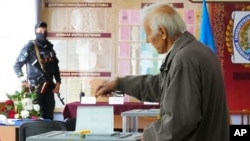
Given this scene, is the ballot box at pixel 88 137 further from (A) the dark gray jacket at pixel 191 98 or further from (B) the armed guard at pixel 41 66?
(B) the armed guard at pixel 41 66

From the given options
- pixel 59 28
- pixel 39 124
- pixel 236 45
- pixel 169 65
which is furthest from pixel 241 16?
pixel 169 65

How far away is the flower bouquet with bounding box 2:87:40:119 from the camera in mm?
5883

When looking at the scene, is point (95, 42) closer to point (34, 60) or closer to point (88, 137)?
point (34, 60)

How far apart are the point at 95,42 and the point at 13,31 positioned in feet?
4.08

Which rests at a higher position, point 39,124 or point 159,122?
point 159,122

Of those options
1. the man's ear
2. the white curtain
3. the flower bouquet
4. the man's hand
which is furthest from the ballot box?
the white curtain

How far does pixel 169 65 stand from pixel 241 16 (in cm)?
682

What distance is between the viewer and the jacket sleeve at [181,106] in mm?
2502

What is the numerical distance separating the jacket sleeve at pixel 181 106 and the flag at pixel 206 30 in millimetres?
5803

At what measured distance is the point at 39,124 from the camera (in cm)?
507

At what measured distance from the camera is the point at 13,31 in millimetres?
8977

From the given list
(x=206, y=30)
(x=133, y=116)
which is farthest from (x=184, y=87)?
(x=206, y=30)

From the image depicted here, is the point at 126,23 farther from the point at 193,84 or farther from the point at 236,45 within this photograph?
the point at 193,84

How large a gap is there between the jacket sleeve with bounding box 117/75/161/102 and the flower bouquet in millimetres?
2956
